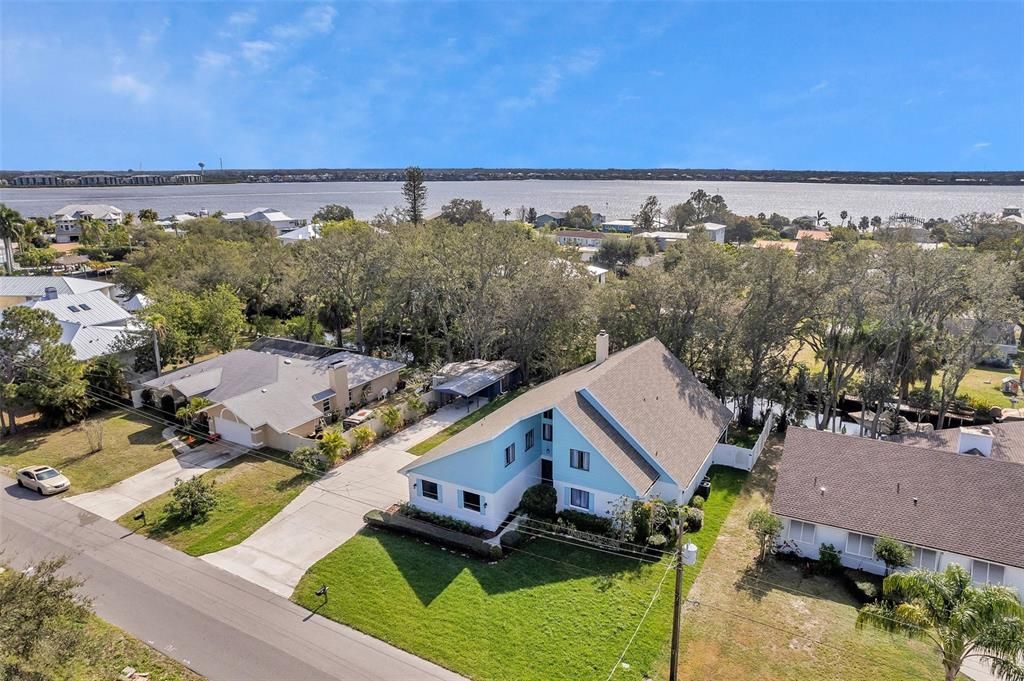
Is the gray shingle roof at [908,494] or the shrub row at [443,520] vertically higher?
the gray shingle roof at [908,494]

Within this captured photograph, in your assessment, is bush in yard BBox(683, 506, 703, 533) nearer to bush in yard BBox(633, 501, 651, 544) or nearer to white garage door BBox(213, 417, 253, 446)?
bush in yard BBox(633, 501, 651, 544)

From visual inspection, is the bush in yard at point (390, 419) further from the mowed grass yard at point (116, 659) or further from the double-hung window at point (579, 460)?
the mowed grass yard at point (116, 659)

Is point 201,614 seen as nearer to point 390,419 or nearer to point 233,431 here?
point 233,431

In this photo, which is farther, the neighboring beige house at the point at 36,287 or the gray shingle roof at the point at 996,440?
the neighboring beige house at the point at 36,287

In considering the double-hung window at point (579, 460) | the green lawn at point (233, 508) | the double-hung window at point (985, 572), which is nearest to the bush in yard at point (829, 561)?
the double-hung window at point (985, 572)

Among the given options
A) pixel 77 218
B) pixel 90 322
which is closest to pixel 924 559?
pixel 90 322
